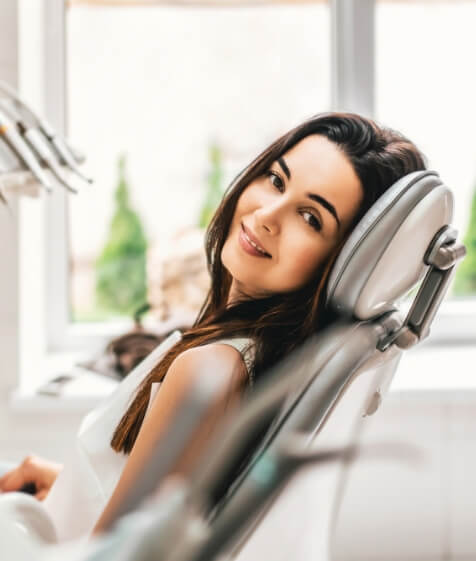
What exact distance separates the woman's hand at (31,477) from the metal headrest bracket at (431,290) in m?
0.76

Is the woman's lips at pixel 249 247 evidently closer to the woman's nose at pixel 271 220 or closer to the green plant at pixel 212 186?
the woman's nose at pixel 271 220

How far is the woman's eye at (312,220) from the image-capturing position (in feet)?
2.57

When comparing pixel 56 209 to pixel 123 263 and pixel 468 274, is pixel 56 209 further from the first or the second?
pixel 468 274

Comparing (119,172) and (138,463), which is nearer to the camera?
(138,463)

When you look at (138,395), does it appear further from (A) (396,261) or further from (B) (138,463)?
(A) (396,261)

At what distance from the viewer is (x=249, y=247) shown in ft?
2.66

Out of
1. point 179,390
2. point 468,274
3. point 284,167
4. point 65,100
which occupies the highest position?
point 65,100

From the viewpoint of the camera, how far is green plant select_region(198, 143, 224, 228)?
2174 millimetres

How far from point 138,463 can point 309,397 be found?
19 cm

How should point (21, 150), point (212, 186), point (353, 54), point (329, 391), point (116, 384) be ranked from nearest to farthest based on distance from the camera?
point (329, 391) < point (21, 150) < point (116, 384) < point (353, 54) < point (212, 186)

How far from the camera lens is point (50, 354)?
213cm

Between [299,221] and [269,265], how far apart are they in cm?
6

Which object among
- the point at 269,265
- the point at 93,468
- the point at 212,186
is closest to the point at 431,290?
the point at 269,265

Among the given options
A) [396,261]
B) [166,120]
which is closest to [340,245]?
[396,261]
